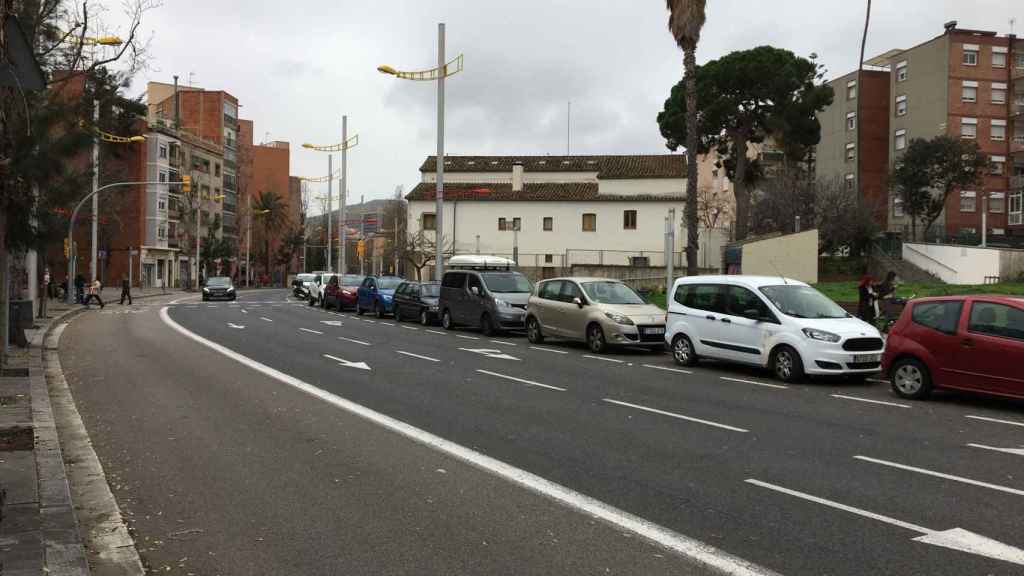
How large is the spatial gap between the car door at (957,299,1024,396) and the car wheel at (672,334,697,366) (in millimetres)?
5429

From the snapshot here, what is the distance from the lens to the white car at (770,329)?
13695 millimetres

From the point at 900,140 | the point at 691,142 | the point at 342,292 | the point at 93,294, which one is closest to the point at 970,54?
the point at 900,140

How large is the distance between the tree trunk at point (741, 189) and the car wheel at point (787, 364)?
123ft

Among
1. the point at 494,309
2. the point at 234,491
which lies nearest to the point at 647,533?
the point at 234,491

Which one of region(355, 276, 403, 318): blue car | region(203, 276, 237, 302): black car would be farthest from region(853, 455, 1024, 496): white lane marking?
region(203, 276, 237, 302): black car

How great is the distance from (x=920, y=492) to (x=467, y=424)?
468 centimetres

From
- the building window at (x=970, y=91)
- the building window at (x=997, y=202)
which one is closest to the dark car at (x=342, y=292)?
the building window at (x=970, y=91)

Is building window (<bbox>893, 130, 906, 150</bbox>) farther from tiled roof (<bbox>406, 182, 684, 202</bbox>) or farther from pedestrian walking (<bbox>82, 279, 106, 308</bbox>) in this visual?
pedestrian walking (<bbox>82, 279, 106, 308</bbox>)

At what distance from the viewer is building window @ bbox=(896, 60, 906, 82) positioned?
62.3m

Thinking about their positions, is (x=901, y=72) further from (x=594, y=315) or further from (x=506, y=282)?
(x=594, y=315)

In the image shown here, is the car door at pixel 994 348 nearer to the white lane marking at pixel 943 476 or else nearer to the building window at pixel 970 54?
the white lane marking at pixel 943 476

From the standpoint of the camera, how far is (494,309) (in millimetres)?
23641

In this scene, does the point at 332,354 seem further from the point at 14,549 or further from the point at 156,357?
the point at 14,549

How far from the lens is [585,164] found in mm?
73125
